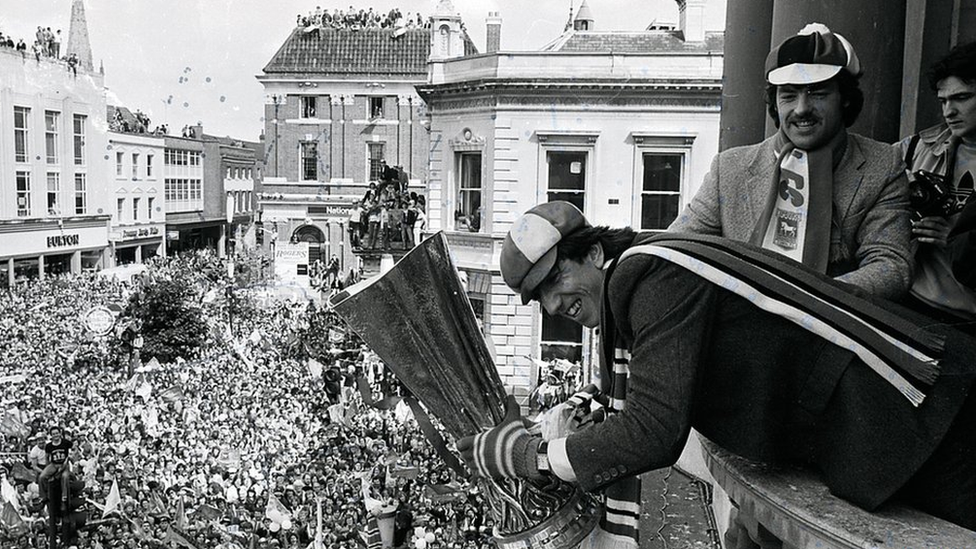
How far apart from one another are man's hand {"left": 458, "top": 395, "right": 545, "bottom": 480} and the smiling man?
3.30ft

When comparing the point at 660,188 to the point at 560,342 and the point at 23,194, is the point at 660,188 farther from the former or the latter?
the point at 23,194

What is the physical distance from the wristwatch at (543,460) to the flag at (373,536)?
7435mm

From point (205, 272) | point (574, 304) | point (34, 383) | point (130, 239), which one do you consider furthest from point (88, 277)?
point (574, 304)

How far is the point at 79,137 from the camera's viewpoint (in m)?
44.3

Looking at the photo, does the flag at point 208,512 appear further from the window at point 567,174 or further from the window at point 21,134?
the window at point 21,134

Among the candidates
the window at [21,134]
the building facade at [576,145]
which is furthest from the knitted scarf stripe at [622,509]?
the window at [21,134]

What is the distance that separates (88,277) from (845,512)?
140 feet

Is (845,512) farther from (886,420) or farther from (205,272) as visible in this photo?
(205,272)

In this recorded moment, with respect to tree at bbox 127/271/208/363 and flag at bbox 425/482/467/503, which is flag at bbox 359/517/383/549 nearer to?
flag at bbox 425/482/467/503

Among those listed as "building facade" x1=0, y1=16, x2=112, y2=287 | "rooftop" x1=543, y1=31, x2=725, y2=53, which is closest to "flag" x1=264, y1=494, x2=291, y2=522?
"rooftop" x1=543, y1=31, x2=725, y2=53

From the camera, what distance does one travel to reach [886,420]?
89.5 inches

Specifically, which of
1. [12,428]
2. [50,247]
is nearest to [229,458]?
[12,428]

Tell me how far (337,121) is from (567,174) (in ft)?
92.7

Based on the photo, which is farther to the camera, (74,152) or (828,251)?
(74,152)
